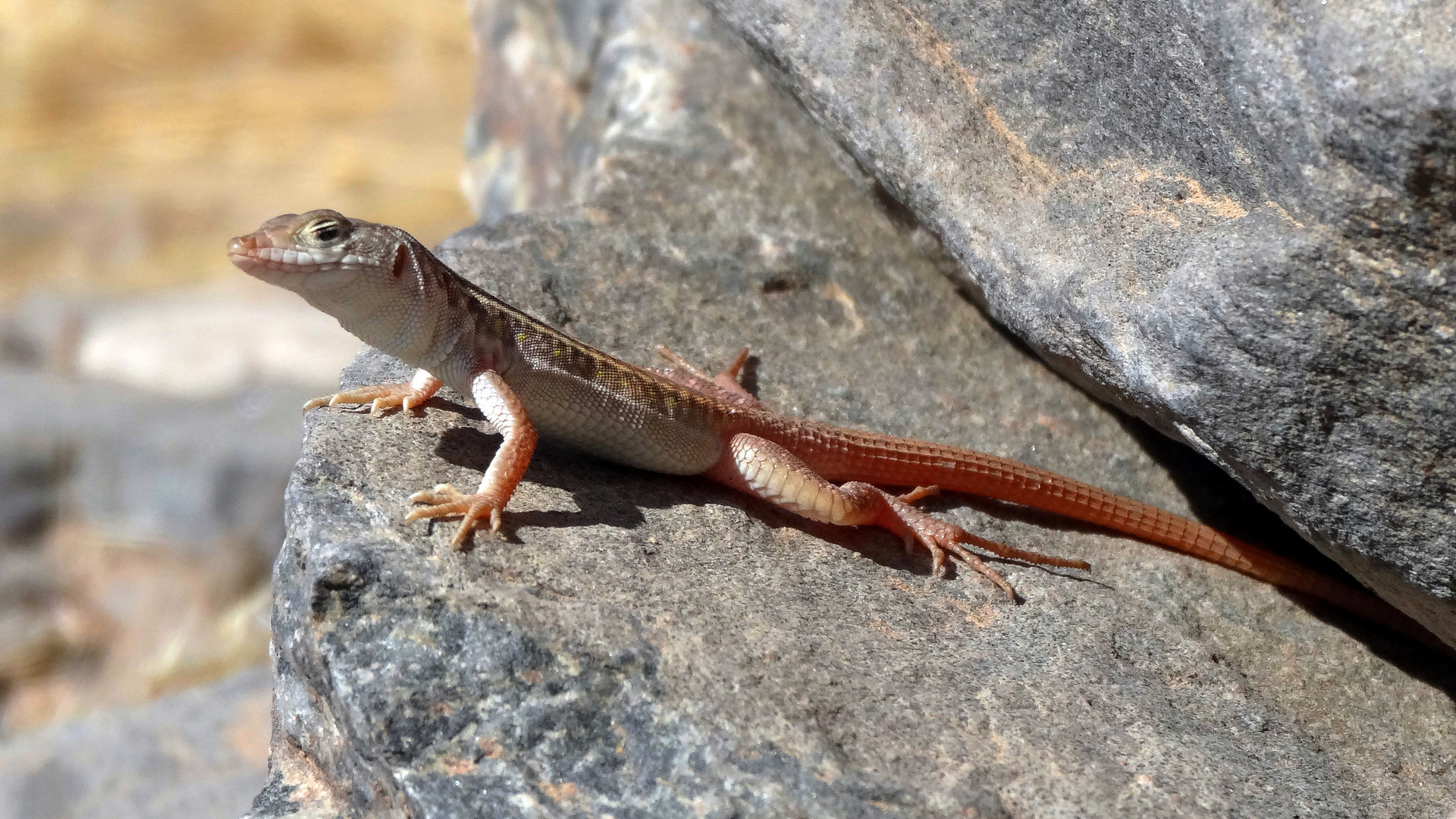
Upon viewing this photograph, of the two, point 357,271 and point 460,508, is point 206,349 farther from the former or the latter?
point 460,508

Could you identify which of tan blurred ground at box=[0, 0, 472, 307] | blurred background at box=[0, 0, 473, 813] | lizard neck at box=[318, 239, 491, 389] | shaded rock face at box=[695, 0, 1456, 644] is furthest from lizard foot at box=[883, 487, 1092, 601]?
tan blurred ground at box=[0, 0, 472, 307]

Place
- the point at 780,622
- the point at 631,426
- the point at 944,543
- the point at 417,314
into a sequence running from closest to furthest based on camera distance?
the point at 780,622 < the point at 417,314 < the point at 631,426 < the point at 944,543

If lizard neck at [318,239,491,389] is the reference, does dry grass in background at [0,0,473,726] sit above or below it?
below

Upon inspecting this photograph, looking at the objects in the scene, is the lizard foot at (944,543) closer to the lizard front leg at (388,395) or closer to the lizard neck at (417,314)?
the lizard neck at (417,314)

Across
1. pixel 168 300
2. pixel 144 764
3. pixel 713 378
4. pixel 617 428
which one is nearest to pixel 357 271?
pixel 617 428

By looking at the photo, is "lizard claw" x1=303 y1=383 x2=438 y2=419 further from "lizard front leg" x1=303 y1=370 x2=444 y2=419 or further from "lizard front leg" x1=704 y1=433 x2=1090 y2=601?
"lizard front leg" x1=704 y1=433 x2=1090 y2=601

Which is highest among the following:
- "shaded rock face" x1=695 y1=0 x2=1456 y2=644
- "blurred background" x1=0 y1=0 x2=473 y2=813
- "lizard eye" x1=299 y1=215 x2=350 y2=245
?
"shaded rock face" x1=695 y1=0 x2=1456 y2=644

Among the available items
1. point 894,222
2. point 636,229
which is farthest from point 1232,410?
point 636,229
